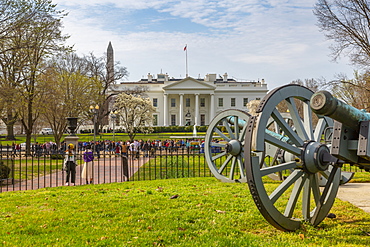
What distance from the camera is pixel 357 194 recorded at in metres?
7.34

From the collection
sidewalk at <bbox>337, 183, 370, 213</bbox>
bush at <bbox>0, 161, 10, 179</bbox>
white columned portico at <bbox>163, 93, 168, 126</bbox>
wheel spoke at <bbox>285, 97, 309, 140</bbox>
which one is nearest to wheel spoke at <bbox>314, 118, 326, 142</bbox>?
wheel spoke at <bbox>285, 97, 309, 140</bbox>

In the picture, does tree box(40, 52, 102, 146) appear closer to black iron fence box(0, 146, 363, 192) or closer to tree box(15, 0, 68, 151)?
tree box(15, 0, 68, 151)

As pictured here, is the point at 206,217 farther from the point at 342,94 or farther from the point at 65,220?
the point at 342,94

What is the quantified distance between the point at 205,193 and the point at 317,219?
3001 millimetres

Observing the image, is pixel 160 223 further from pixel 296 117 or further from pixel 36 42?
pixel 36 42

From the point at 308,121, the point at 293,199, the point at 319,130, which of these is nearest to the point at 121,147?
the point at 319,130

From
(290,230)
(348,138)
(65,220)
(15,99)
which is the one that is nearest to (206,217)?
(290,230)

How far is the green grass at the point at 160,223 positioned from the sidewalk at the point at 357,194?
14.4 inches

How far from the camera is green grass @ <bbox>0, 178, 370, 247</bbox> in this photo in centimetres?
411

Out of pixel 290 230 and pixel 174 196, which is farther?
pixel 174 196

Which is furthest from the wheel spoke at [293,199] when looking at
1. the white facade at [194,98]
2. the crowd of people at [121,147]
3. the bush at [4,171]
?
the white facade at [194,98]

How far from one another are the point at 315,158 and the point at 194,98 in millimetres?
72908

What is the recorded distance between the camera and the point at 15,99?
19.2m

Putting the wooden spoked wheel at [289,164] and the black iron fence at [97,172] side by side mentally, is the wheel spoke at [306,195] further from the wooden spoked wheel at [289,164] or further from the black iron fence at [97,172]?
the black iron fence at [97,172]
